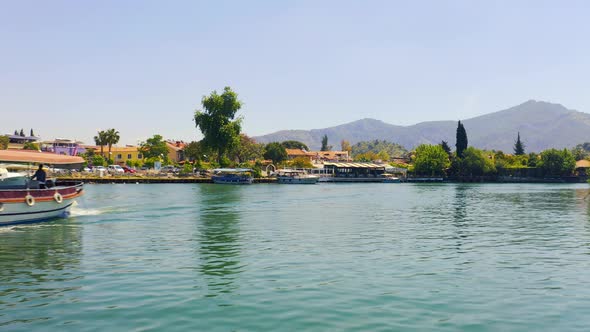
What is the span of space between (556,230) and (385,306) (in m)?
22.7

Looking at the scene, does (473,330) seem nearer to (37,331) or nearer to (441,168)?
(37,331)

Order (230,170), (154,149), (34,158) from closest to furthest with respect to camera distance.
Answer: (34,158) < (230,170) < (154,149)

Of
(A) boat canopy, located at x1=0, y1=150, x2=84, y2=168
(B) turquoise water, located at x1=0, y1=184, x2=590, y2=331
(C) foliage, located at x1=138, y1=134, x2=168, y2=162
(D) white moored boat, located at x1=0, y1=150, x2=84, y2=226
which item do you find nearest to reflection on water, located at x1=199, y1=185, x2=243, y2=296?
(B) turquoise water, located at x1=0, y1=184, x2=590, y2=331

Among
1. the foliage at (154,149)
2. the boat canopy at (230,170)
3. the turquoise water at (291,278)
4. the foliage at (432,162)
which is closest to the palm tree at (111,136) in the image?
the foliage at (154,149)

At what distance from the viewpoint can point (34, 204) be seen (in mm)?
31859

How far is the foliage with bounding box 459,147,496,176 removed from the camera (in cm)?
16288

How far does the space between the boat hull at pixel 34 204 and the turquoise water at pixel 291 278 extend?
4.27ft

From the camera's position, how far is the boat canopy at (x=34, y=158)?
107 feet

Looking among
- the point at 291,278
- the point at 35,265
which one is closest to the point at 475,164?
the point at 291,278

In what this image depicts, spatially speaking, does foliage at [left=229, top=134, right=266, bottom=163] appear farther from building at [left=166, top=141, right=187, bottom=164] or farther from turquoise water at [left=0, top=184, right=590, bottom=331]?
turquoise water at [left=0, top=184, right=590, bottom=331]

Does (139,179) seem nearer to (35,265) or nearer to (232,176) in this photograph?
(232,176)

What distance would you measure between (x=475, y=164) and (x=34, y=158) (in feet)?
486

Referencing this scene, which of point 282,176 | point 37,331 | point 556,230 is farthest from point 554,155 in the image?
point 37,331

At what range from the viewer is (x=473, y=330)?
11.4 m
